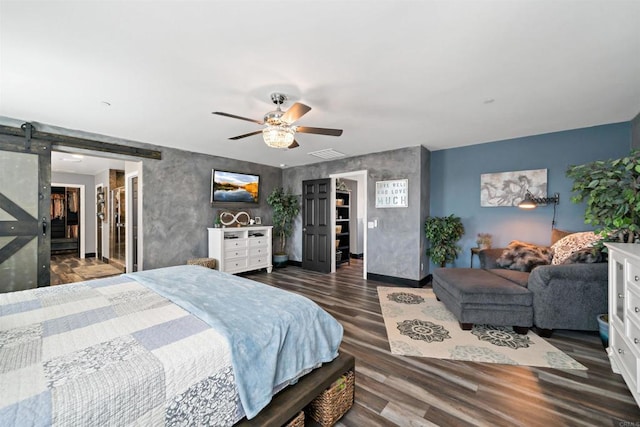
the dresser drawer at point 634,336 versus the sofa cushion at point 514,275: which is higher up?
the sofa cushion at point 514,275

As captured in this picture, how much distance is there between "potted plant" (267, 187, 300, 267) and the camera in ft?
19.5

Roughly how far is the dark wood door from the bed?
3725mm

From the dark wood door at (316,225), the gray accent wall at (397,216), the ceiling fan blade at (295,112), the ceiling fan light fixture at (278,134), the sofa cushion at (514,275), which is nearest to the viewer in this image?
the ceiling fan blade at (295,112)

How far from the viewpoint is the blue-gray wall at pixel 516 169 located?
3467mm

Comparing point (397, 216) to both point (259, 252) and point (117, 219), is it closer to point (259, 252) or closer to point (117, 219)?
point (259, 252)

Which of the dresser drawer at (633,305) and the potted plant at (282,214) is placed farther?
the potted plant at (282,214)

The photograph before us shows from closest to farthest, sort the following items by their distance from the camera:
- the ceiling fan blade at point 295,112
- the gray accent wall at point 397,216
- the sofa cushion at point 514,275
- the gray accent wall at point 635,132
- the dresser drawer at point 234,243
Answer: the ceiling fan blade at point 295,112 < the sofa cushion at point 514,275 < the gray accent wall at point 635,132 < the gray accent wall at point 397,216 < the dresser drawer at point 234,243

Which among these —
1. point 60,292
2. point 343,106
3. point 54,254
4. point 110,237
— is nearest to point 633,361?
point 343,106

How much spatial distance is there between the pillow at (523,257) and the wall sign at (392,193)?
5.27ft

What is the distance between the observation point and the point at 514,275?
3.04m

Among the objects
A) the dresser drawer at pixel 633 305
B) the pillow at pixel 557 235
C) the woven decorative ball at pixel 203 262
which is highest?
the pillow at pixel 557 235

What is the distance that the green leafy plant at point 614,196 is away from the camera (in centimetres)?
220

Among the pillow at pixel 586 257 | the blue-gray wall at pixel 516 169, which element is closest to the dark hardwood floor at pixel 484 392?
the pillow at pixel 586 257

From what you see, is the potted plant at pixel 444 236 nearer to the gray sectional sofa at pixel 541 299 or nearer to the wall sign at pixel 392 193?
the wall sign at pixel 392 193
